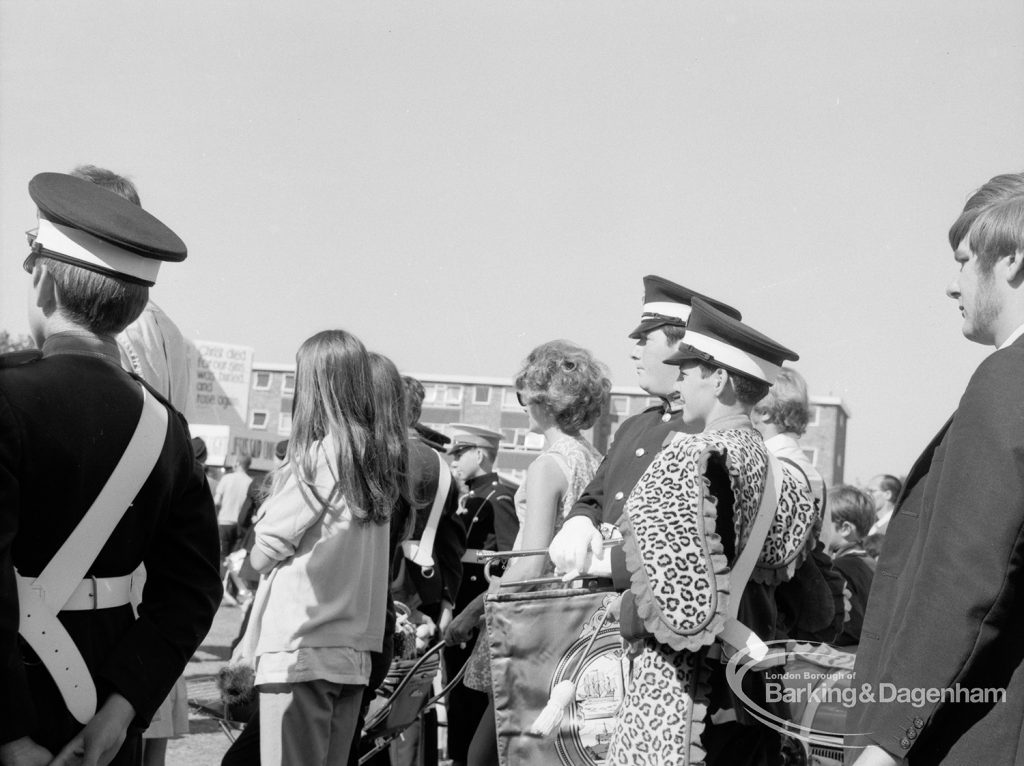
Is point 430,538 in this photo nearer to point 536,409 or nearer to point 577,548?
point 536,409

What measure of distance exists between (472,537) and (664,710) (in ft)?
15.1

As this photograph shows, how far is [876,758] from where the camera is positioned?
2.07 metres

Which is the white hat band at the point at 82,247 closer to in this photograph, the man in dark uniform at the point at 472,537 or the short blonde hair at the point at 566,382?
the man in dark uniform at the point at 472,537

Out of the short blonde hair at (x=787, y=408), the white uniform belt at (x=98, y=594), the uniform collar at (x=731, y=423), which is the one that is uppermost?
the uniform collar at (x=731, y=423)

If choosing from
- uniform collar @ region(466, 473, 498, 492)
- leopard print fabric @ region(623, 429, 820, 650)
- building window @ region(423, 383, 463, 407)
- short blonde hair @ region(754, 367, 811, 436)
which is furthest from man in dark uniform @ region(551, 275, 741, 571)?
building window @ region(423, 383, 463, 407)

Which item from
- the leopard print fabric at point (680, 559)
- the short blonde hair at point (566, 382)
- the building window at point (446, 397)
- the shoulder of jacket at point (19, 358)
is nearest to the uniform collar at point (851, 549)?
the short blonde hair at point (566, 382)

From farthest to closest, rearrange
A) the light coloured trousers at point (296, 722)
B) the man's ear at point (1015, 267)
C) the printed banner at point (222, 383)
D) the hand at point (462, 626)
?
the printed banner at point (222, 383)
the hand at point (462, 626)
the light coloured trousers at point (296, 722)
the man's ear at point (1015, 267)

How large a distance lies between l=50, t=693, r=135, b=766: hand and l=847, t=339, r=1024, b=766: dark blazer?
1487 millimetres

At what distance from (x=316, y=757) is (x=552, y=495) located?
1.41 m

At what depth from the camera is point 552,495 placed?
4.58 metres

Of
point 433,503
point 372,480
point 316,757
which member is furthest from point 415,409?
point 316,757

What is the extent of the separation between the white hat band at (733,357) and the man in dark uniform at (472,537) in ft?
5.20

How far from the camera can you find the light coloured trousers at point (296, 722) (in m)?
3.71

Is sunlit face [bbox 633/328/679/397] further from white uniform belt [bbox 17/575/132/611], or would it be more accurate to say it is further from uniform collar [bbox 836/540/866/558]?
white uniform belt [bbox 17/575/132/611]
